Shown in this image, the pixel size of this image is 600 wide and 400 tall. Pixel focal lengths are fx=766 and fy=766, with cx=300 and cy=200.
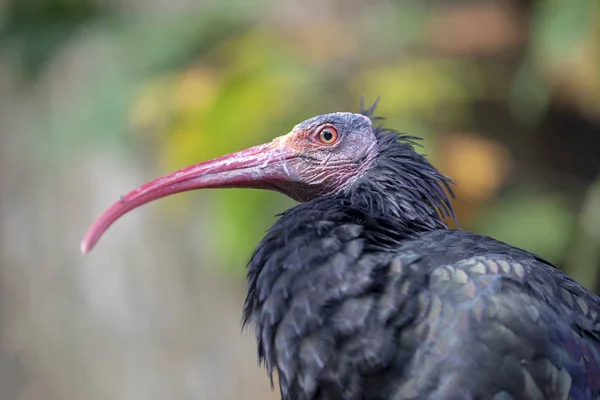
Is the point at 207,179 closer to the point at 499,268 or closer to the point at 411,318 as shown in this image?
the point at 411,318

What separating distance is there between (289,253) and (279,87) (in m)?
3.02

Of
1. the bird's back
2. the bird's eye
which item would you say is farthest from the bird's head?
the bird's back

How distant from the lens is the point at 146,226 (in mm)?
5949

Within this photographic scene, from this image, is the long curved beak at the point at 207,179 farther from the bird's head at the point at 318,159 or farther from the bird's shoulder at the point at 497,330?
the bird's shoulder at the point at 497,330

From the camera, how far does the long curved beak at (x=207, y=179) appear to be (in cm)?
243

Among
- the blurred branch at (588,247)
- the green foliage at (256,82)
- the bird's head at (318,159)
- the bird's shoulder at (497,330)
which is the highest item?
the green foliage at (256,82)

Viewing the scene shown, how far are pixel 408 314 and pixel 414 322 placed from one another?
3cm

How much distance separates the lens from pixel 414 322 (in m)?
1.98

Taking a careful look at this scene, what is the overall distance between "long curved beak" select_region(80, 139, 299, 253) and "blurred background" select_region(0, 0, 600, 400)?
87.8 inches

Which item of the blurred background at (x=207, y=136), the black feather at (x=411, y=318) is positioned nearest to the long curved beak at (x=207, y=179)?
the black feather at (x=411, y=318)

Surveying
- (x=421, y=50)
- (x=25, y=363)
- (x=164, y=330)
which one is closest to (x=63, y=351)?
(x=25, y=363)

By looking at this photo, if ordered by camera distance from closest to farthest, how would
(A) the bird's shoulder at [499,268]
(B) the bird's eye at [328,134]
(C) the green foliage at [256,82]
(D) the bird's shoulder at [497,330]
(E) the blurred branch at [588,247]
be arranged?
(D) the bird's shoulder at [497,330] → (A) the bird's shoulder at [499,268] → (B) the bird's eye at [328,134] → (E) the blurred branch at [588,247] → (C) the green foliage at [256,82]

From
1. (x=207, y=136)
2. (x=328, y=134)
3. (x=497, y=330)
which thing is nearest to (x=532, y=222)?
(x=207, y=136)

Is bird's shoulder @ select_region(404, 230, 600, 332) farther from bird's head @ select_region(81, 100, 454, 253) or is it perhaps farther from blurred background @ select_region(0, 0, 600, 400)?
blurred background @ select_region(0, 0, 600, 400)
